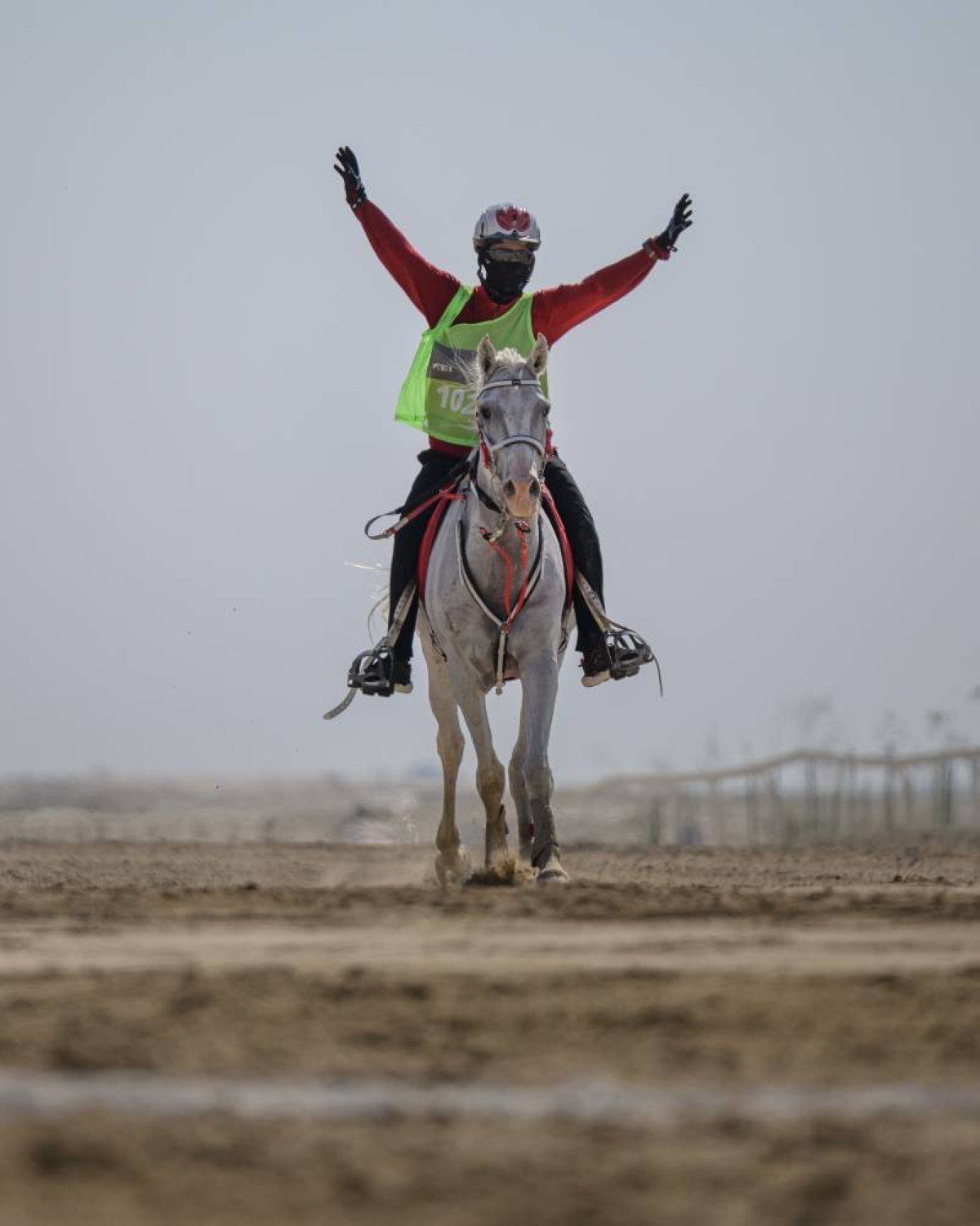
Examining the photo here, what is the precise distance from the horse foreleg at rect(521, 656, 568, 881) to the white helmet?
284 cm

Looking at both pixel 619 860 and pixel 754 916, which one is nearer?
pixel 754 916

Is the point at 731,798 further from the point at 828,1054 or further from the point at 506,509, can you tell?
the point at 828,1054

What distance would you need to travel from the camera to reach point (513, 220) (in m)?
14.2

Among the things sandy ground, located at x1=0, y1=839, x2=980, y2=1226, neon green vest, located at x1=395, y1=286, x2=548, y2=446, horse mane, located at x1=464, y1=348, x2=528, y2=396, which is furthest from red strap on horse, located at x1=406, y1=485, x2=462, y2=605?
sandy ground, located at x1=0, y1=839, x2=980, y2=1226

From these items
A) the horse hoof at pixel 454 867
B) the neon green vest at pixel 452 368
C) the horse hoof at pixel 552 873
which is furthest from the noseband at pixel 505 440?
the horse hoof at pixel 454 867

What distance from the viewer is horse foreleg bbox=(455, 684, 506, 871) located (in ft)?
42.2

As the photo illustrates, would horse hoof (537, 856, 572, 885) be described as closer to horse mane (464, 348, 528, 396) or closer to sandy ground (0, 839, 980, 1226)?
sandy ground (0, 839, 980, 1226)

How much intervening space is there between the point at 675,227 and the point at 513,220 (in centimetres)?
131

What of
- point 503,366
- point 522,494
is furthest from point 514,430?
point 503,366

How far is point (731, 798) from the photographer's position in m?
32.3

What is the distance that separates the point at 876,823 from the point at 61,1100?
2391 cm

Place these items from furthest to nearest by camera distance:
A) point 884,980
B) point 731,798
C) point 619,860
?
1. point 731,798
2. point 619,860
3. point 884,980

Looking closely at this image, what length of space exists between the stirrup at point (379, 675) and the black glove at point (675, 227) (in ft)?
10.00

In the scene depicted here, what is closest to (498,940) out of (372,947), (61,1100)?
(372,947)
